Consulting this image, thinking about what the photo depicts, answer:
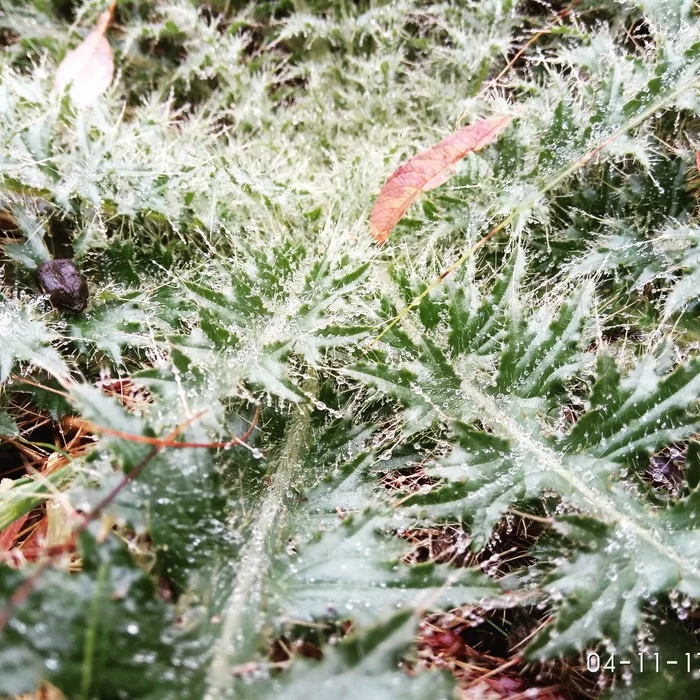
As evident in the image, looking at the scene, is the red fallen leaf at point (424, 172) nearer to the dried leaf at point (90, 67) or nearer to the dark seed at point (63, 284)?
the dark seed at point (63, 284)

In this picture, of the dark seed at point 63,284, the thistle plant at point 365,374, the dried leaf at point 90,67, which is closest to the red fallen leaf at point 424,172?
the thistle plant at point 365,374

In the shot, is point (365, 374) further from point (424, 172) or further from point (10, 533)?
point (10, 533)

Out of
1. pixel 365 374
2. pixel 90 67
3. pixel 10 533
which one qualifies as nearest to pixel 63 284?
pixel 10 533

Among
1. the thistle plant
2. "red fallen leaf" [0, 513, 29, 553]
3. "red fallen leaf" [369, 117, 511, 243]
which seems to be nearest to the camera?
the thistle plant

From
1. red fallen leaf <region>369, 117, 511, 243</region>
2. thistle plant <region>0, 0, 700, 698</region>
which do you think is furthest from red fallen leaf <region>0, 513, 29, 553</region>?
red fallen leaf <region>369, 117, 511, 243</region>

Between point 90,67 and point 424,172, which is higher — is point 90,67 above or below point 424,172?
above
